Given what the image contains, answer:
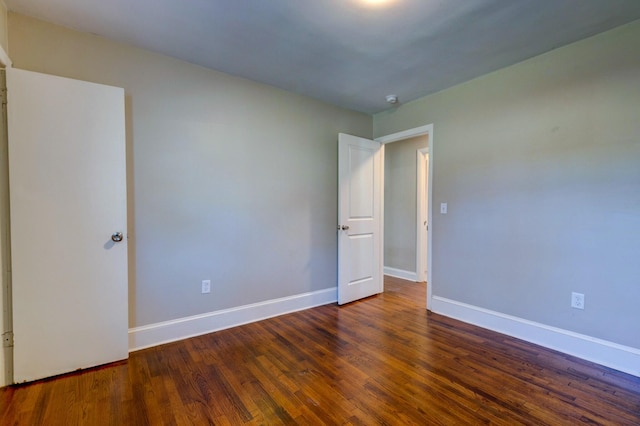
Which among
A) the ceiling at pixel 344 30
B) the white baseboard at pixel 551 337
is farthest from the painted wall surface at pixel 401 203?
the ceiling at pixel 344 30

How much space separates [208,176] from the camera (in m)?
2.63

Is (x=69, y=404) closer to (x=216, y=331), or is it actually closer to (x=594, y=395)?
(x=216, y=331)

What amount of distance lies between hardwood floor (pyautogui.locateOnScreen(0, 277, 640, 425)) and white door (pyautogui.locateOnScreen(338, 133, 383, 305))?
970 mm

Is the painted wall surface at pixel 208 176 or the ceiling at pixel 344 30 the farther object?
the painted wall surface at pixel 208 176

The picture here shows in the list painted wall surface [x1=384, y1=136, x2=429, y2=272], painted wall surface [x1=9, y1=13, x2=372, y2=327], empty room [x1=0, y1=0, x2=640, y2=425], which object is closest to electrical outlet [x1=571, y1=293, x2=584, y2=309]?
empty room [x1=0, y1=0, x2=640, y2=425]

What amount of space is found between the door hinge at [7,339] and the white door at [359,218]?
8.93ft

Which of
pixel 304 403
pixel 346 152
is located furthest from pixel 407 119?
pixel 304 403

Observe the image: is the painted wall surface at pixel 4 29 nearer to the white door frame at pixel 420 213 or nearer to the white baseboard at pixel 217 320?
the white baseboard at pixel 217 320

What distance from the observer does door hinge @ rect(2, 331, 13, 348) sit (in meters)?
1.83

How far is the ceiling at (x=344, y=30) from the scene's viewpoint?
1793 millimetres

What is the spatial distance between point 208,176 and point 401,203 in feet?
10.7

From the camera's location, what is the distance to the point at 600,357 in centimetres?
212

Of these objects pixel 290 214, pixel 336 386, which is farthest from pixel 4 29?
pixel 336 386

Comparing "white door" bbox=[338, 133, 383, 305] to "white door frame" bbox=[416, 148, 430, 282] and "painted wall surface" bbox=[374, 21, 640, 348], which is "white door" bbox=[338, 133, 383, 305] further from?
"white door frame" bbox=[416, 148, 430, 282]
